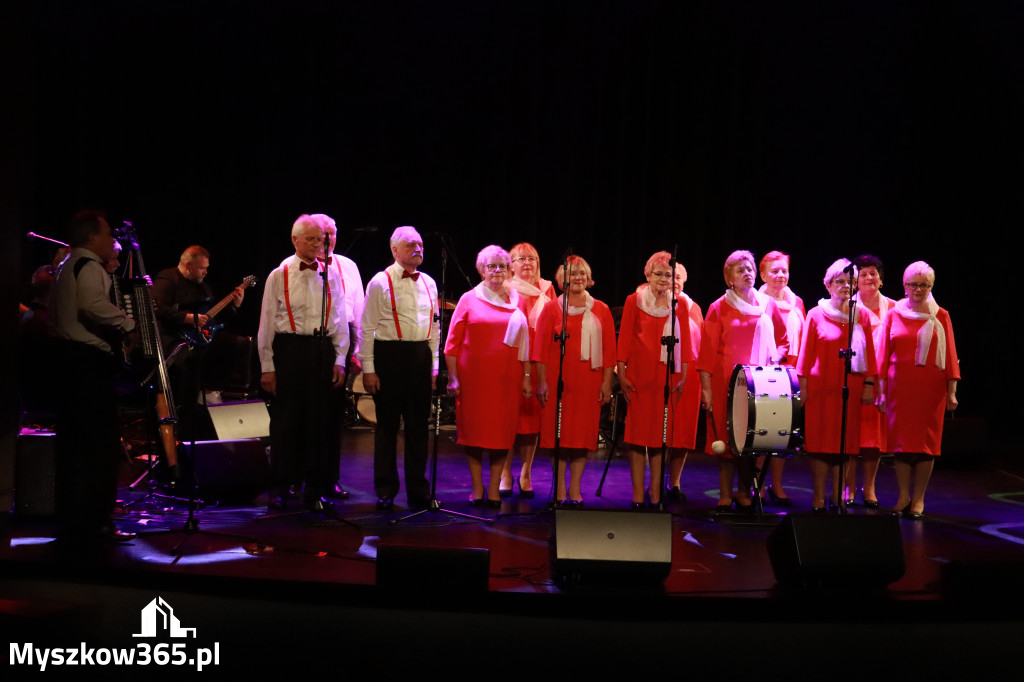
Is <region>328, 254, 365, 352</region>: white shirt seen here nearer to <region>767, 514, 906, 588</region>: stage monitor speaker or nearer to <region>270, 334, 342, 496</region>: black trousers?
<region>270, 334, 342, 496</region>: black trousers

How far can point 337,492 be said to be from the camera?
639cm

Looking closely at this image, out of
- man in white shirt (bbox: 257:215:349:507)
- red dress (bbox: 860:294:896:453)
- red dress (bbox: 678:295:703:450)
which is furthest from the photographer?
red dress (bbox: 860:294:896:453)

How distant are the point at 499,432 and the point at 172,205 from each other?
5696 mm

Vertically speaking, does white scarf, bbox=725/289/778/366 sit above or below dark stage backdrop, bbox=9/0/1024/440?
below

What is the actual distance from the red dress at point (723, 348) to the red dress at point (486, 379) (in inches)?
53.3

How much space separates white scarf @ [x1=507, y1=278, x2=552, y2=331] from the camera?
6.44 meters

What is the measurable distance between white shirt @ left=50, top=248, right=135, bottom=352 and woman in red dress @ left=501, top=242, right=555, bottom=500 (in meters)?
2.82

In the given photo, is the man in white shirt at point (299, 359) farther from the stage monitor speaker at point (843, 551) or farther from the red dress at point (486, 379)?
the stage monitor speaker at point (843, 551)

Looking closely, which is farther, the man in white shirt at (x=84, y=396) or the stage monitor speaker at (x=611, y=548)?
the man in white shirt at (x=84, y=396)

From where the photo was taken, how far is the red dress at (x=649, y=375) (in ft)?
19.4

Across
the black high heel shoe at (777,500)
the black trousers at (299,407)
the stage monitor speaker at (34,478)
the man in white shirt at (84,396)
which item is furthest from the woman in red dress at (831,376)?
the stage monitor speaker at (34,478)

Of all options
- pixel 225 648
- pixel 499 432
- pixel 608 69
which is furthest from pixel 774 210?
pixel 225 648

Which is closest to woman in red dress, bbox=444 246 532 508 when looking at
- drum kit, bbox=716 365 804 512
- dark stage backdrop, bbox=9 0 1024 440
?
drum kit, bbox=716 365 804 512

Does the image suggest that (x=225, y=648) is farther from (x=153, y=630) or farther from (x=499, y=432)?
(x=499, y=432)
